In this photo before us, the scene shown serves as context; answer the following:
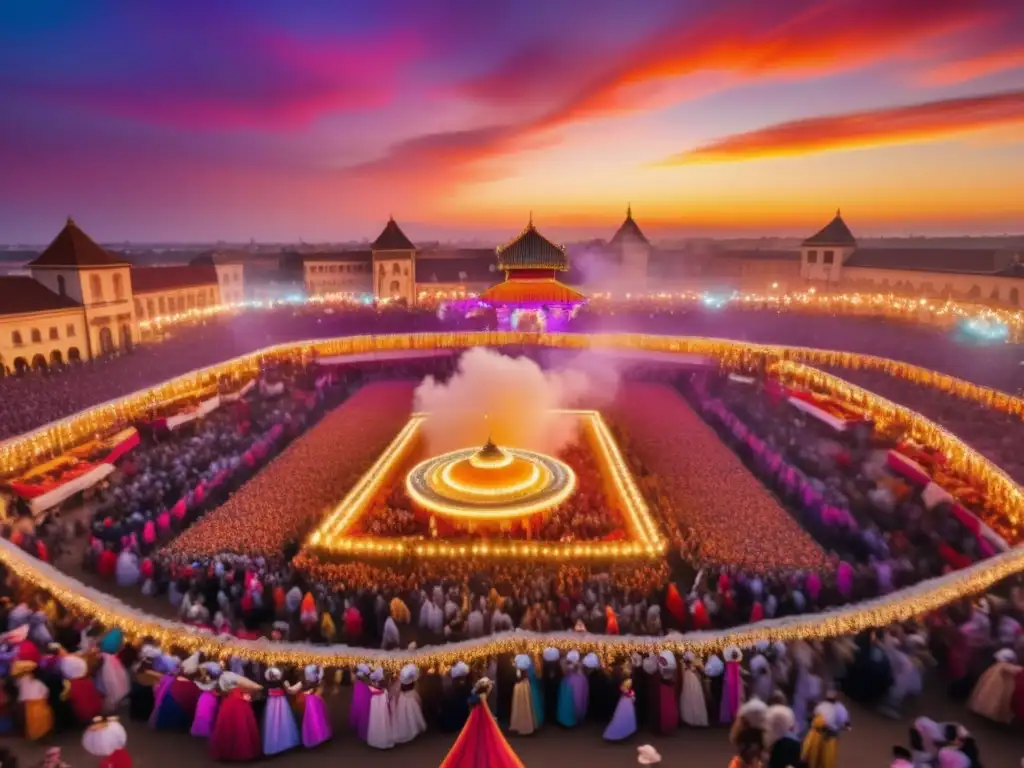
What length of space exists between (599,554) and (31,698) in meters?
9.67

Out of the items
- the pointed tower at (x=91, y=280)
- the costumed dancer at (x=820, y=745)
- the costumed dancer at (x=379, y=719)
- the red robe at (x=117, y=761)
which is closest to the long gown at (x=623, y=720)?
the costumed dancer at (x=820, y=745)

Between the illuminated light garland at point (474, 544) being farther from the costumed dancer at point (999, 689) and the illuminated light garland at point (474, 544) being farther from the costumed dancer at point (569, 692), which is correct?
the costumed dancer at point (999, 689)

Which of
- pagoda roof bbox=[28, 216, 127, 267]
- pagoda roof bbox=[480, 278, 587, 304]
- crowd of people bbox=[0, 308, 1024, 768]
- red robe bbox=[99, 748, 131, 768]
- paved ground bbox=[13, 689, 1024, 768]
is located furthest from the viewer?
pagoda roof bbox=[480, 278, 587, 304]

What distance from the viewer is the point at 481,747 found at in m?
6.54

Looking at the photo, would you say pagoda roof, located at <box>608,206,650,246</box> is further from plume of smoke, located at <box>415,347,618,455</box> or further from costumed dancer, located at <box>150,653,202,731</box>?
costumed dancer, located at <box>150,653,202,731</box>

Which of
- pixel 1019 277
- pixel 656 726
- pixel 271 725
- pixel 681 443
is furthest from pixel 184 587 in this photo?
pixel 1019 277

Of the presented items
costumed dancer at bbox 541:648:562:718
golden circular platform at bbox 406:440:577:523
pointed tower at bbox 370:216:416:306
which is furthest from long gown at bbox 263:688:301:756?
pointed tower at bbox 370:216:416:306

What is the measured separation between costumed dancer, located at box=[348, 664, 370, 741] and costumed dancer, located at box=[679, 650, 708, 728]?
4235mm

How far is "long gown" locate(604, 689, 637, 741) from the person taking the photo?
331 inches

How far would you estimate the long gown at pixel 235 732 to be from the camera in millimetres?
8039

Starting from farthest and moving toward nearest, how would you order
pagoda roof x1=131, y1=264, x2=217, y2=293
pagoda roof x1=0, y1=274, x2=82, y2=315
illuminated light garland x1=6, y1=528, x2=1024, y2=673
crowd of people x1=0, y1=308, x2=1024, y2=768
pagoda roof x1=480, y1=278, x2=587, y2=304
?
pagoda roof x1=131, y1=264, x2=217, y2=293 < pagoda roof x1=480, y1=278, x2=587, y2=304 < pagoda roof x1=0, y1=274, x2=82, y2=315 < illuminated light garland x1=6, y1=528, x2=1024, y2=673 < crowd of people x1=0, y1=308, x2=1024, y2=768

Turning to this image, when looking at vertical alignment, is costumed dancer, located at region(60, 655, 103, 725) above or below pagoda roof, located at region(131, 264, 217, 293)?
below

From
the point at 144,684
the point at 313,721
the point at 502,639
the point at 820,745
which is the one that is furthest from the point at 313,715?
the point at 820,745

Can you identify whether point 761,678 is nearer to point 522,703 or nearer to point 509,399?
point 522,703
